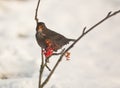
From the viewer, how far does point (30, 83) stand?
6.55 meters

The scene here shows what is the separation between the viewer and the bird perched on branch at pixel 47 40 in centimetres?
417

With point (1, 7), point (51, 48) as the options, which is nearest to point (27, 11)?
point (1, 7)

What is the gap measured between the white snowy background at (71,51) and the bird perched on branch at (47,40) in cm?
180

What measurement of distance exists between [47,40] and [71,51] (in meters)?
4.87

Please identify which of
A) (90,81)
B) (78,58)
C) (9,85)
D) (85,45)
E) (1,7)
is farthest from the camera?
(1,7)

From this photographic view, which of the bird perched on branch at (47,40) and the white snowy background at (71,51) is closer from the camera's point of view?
the bird perched on branch at (47,40)

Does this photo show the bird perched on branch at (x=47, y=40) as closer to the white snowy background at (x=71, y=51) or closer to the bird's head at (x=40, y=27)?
the bird's head at (x=40, y=27)

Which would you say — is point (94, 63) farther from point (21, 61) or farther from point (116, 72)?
point (21, 61)

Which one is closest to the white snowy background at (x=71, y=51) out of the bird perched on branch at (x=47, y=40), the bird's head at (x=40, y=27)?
the bird perched on branch at (x=47, y=40)

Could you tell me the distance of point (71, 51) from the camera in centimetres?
914

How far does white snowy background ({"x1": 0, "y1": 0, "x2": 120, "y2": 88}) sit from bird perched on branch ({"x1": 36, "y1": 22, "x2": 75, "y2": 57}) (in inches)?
70.8

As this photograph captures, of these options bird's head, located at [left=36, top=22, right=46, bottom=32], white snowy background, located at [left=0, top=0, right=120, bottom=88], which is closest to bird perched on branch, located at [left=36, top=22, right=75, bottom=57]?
bird's head, located at [left=36, top=22, right=46, bottom=32]

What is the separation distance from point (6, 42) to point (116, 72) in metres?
2.11

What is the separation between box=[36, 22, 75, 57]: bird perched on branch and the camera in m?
4.17
